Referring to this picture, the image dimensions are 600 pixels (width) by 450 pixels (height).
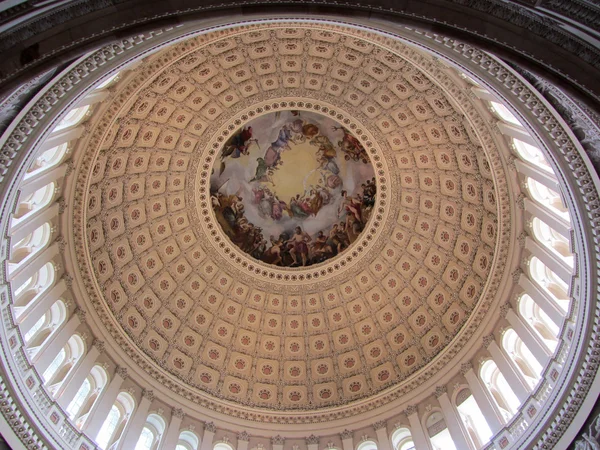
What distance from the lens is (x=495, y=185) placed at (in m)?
19.9

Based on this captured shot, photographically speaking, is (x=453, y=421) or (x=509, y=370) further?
(x=453, y=421)

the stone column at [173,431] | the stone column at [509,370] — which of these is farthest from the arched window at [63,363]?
the stone column at [509,370]

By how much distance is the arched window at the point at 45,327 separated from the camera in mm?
16875

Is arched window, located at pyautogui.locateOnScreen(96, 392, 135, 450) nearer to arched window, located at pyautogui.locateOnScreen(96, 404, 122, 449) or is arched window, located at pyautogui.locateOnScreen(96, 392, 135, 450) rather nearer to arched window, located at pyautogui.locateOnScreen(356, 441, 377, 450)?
arched window, located at pyautogui.locateOnScreen(96, 404, 122, 449)

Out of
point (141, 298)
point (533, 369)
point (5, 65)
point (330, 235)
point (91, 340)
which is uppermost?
point (330, 235)

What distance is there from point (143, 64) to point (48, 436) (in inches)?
477

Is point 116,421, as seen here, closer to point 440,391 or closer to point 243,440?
point 243,440

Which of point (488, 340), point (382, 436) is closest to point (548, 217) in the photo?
point (488, 340)

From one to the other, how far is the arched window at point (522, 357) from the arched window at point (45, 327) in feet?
51.6

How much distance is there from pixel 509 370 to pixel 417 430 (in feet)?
14.9

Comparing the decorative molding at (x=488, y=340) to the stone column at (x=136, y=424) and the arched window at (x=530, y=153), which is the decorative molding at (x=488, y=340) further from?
the stone column at (x=136, y=424)

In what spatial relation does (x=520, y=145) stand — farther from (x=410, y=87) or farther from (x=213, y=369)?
(x=213, y=369)

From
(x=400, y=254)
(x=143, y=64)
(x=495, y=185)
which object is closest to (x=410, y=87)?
(x=495, y=185)

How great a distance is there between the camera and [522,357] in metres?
18.6
